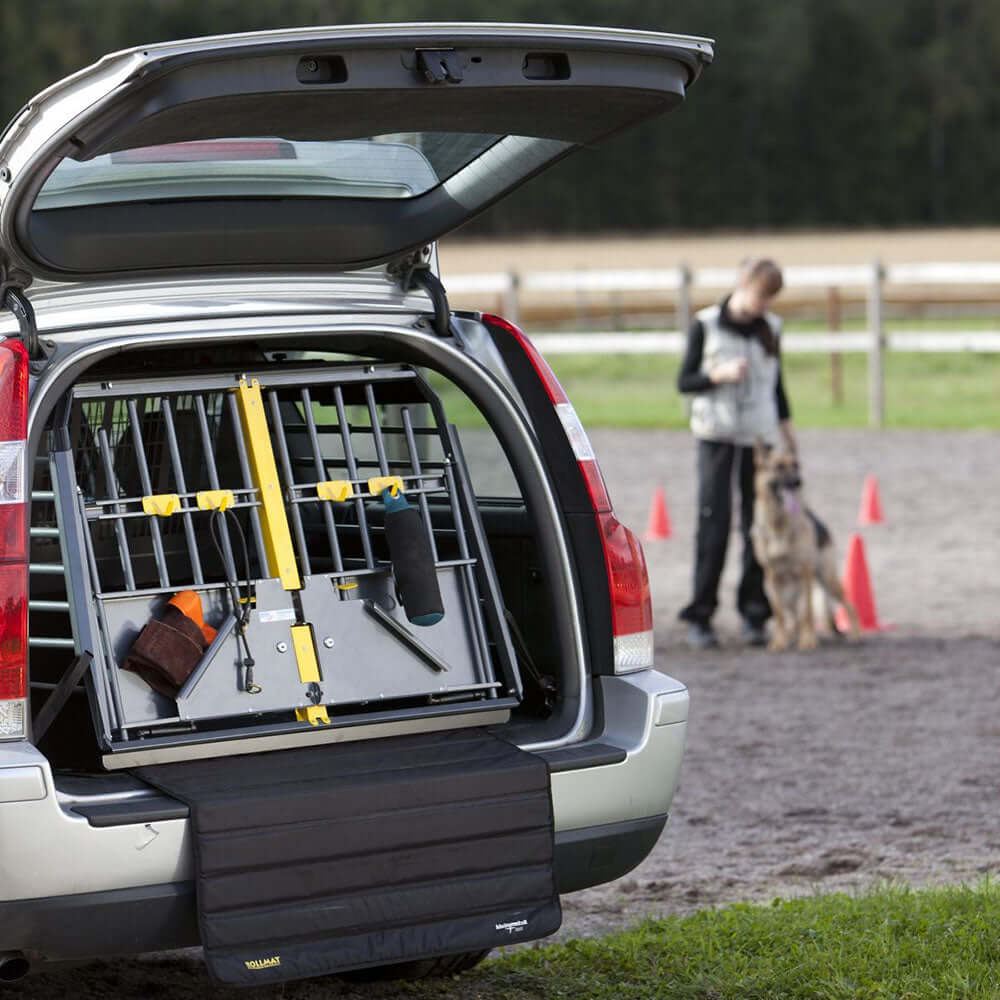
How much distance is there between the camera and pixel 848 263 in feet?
146

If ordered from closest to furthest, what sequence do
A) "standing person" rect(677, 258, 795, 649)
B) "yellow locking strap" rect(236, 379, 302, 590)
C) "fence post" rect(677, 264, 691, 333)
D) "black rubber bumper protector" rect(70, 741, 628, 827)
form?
"black rubber bumper protector" rect(70, 741, 628, 827) → "yellow locking strap" rect(236, 379, 302, 590) → "standing person" rect(677, 258, 795, 649) → "fence post" rect(677, 264, 691, 333)

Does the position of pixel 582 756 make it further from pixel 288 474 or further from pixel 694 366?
pixel 694 366

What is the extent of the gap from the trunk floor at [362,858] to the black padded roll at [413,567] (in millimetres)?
425

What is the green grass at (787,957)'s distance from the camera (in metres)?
4.36

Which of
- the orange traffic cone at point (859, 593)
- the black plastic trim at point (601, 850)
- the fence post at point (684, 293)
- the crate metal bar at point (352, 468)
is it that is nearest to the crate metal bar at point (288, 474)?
the crate metal bar at point (352, 468)

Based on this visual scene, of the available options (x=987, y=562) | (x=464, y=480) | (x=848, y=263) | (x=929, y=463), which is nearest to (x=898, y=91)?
(x=848, y=263)

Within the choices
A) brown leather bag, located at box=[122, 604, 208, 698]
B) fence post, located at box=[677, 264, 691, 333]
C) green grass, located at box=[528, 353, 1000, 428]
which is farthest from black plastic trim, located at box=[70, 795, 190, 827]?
fence post, located at box=[677, 264, 691, 333]

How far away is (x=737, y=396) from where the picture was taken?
29.7 feet

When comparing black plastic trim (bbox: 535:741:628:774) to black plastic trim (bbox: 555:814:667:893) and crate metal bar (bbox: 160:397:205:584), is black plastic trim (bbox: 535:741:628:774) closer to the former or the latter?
black plastic trim (bbox: 555:814:667:893)

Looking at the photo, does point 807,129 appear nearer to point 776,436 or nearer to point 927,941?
point 776,436

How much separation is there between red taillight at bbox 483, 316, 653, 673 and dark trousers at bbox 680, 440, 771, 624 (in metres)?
4.66

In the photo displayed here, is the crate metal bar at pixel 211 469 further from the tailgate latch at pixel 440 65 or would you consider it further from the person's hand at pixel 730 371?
the person's hand at pixel 730 371

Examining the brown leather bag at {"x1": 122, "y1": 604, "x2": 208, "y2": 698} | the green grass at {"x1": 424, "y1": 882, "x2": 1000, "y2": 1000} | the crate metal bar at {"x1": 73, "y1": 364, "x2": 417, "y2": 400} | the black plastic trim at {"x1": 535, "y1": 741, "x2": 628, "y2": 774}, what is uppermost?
the crate metal bar at {"x1": 73, "y1": 364, "x2": 417, "y2": 400}

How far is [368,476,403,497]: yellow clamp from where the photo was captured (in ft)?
15.1
